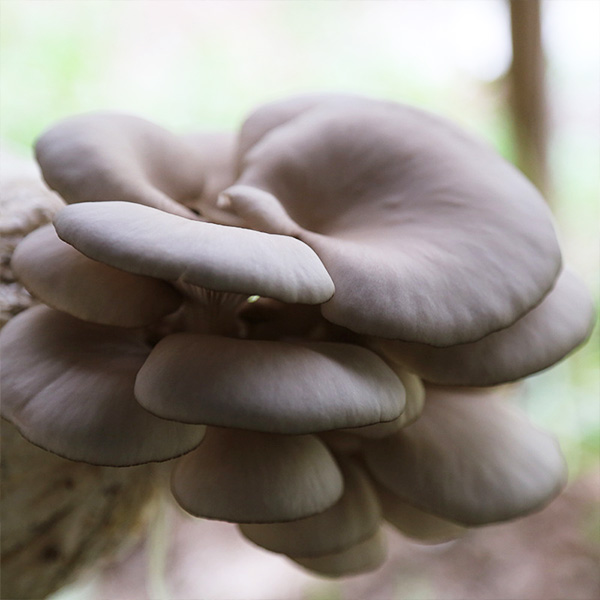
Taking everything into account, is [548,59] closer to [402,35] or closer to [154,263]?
[402,35]

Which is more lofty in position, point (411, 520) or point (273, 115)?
point (273, 115)

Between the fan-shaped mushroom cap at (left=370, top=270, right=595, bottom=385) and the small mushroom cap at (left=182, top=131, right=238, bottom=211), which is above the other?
the small mushroom cap at (left=182, top=131, right=238, bottom=211)

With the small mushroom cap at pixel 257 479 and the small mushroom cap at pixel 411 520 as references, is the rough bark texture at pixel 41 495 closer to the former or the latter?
the small mushroom cap at pixel 257 479

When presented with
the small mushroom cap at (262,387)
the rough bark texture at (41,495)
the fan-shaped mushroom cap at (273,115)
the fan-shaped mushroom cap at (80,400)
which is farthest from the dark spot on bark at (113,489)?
the fan-shaped mushroom cap at (273,115)

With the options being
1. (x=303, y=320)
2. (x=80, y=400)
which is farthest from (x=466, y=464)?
(x=80, y=400)

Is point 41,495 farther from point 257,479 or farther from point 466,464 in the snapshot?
point 466,464

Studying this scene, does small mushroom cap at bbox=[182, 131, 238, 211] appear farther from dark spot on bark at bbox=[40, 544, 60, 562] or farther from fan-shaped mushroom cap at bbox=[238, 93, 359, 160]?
dark spot on bark at bbox=[40, 544, 60, 562]

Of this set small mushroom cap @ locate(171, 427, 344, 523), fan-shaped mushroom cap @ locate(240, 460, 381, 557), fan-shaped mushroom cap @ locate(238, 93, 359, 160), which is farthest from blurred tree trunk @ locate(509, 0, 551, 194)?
small mushroom cap @ locate(171, 427, 344, 523)
